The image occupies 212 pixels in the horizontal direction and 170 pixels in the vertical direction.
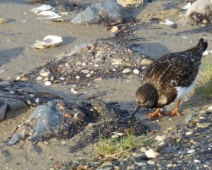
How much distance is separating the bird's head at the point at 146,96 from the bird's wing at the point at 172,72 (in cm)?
9

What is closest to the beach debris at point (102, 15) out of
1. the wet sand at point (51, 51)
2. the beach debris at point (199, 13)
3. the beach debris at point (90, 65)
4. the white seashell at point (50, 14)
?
the wet sand at point (51, 51)

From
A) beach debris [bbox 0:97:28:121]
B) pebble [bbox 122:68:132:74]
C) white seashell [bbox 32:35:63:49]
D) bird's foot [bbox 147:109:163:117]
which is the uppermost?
beach debris [bbox 0:97:28:121]

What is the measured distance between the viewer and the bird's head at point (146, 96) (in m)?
5.57

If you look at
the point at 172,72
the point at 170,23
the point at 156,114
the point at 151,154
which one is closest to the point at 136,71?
the point at 156,114

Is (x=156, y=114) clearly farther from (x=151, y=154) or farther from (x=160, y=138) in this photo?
(x=151, y=154)

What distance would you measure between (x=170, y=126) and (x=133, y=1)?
3955 millimetres

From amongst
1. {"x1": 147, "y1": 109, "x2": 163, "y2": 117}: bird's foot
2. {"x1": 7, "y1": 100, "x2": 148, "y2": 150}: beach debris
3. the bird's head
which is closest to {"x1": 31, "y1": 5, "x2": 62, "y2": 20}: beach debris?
{"x1": 7, "y1": 100, "x2": 148, "y2": 150}: beach debris

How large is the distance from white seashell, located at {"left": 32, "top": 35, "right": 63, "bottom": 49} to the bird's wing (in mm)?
2416

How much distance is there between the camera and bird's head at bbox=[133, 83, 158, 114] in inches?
219

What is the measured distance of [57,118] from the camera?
5.64 m

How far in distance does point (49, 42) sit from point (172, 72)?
2.64 metres

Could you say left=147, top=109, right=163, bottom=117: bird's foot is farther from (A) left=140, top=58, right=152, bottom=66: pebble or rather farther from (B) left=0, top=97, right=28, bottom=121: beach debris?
(A) left=140, top=58, right=152, bottom=66: pebble

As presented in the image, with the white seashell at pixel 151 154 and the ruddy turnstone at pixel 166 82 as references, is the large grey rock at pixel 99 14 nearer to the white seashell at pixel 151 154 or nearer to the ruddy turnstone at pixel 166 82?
the ruddy turnstone at pixel 166 82

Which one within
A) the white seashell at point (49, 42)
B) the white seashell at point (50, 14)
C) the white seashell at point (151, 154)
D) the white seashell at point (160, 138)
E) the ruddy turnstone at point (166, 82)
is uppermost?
the ruddy turnstone at point (166, 82)
